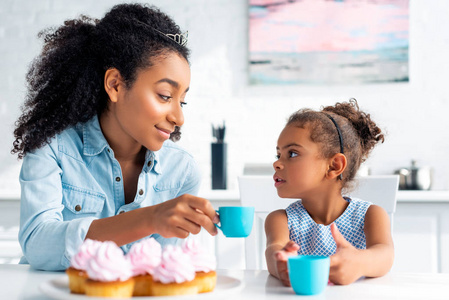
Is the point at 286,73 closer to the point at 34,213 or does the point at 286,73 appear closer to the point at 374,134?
the point at 374,134

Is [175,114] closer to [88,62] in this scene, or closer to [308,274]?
[88,62]

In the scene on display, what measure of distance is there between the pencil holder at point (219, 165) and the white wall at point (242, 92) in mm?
345

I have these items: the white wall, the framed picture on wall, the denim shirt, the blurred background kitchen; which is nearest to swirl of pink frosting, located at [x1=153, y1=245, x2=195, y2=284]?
the denim shirt

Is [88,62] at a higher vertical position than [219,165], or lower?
higher

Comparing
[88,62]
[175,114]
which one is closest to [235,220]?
[175,114]

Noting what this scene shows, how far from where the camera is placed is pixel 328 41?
3088mm

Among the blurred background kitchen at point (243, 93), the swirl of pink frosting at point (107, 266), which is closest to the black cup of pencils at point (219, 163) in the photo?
the blurred background kitchen at point (243, 93)

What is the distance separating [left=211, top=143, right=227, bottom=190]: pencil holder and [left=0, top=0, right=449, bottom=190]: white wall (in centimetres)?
35

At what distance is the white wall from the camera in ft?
9.90

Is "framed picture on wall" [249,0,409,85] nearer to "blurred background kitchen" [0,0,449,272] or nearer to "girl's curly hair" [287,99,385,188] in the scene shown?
"blurred background kitchen" [0,0,449,272]

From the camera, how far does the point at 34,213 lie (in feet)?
3.96

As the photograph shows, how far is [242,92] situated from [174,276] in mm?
2446

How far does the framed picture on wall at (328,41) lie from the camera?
3.04m

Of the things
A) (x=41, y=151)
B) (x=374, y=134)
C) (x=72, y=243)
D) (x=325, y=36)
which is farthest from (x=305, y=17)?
(x=72, y=243)
